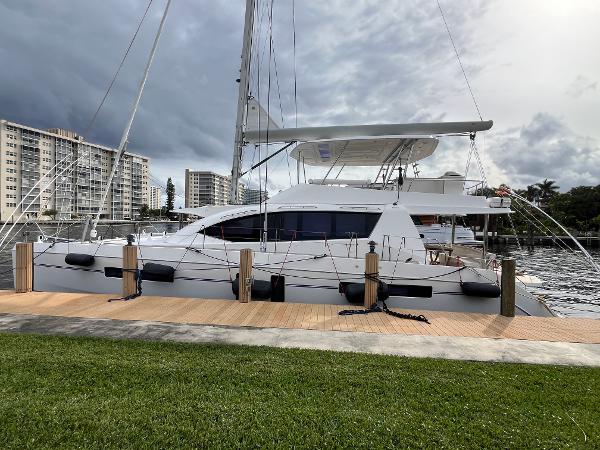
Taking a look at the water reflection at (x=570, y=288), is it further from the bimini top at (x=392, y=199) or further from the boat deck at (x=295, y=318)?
the boat deck at (x=295, y=318)

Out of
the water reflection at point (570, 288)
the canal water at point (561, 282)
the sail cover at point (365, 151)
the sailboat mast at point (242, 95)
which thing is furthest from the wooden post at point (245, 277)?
the water reflection at point (570, 288)

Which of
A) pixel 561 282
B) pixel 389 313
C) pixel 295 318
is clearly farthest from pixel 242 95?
pixel 561 282

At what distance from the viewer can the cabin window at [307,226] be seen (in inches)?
350

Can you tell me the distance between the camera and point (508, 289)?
6.50 meters

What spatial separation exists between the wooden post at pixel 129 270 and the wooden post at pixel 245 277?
2.29 metres

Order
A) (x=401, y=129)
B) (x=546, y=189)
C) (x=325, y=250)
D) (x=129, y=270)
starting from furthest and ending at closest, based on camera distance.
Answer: (x=546, y=189) → (x=401, y=129) → (x=325, y=250) → (x=129, y=270)

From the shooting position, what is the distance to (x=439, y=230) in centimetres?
1598

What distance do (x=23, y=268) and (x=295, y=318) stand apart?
6176mm

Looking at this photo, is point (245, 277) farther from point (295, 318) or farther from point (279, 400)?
point (279, 400)

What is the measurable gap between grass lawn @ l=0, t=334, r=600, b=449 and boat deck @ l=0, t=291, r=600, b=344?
1.37 m

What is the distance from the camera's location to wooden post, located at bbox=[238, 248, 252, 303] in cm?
710

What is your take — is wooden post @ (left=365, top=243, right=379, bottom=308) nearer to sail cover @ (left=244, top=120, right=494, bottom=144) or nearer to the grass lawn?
the grass lawn

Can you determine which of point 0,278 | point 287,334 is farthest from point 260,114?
point 0,278

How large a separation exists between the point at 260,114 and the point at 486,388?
32.7 feet
